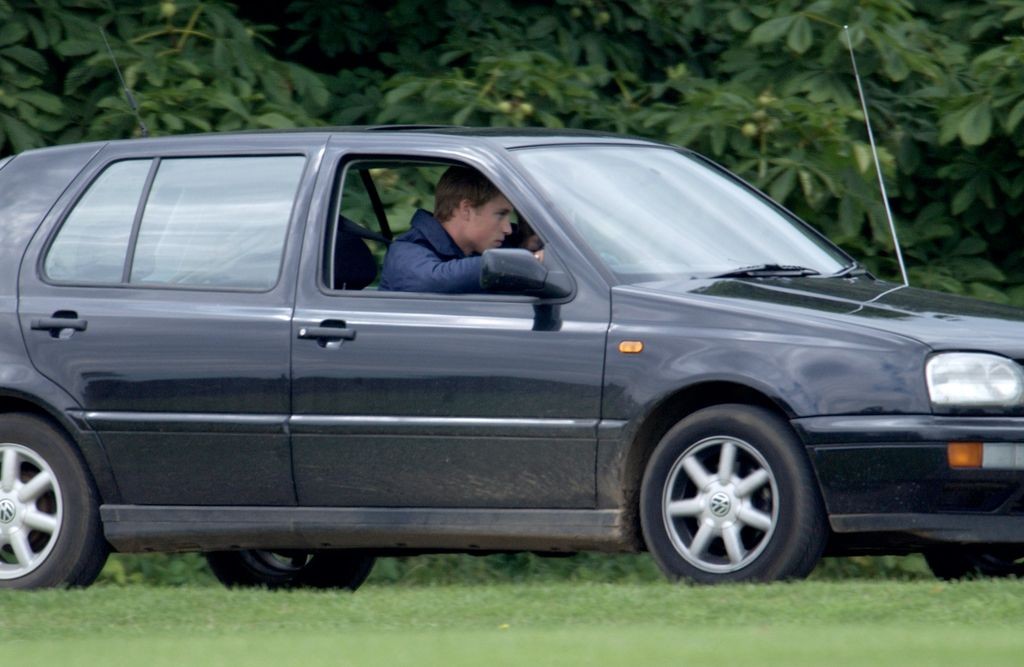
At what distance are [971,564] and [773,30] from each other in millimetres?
4060

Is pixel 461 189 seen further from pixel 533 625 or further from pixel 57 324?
pixel 533 625

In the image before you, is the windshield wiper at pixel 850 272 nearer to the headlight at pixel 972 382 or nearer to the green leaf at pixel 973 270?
the headlight at pixel 972 382

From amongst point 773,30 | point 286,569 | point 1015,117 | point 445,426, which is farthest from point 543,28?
point 445,426

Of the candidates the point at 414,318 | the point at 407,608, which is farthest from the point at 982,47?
the point at 407,608

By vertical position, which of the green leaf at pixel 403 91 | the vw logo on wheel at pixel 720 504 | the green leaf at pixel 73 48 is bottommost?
the vw logo on wheel at pixel 720 504

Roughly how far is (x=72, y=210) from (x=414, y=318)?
157 centimetres

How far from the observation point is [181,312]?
769 cm

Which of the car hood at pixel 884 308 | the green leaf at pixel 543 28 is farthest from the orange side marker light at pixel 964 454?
the green leaf at pixel 543 28

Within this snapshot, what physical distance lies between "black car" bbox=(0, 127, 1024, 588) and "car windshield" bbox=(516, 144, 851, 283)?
13 millimetres

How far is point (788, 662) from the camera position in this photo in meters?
5.30

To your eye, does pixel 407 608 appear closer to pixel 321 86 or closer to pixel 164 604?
pixel 164 604

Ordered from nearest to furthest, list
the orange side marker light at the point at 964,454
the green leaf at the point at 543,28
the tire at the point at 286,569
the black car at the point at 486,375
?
the orange side marker light at the point at 964,454, the black car at the point at 486,375, the tire at the point at 286,569, the green leaf at the point at 543,28

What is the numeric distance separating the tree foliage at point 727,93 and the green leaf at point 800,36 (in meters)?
0.01

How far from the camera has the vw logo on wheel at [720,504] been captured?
6.87 m
